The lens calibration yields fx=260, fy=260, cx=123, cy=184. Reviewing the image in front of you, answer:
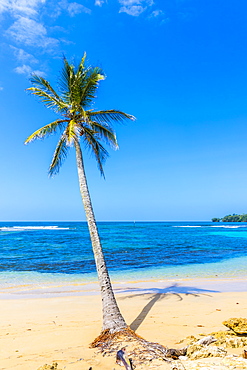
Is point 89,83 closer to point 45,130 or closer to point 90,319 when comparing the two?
point 45,130

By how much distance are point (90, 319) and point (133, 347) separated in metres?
3.32

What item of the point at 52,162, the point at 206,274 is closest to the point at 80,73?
the point at 52,162

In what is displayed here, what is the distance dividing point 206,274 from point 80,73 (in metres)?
14.1

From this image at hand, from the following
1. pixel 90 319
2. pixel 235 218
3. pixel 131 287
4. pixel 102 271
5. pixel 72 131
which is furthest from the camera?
pixel 235 218

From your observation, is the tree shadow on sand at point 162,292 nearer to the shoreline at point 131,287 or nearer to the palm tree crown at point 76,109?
the shoreline at point 131,287

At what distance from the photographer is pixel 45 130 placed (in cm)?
841

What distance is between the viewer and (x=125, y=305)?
946cm

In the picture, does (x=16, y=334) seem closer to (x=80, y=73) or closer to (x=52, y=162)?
(x=52, y=162)

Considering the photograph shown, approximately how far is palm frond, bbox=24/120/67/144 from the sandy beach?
5653 millimetres

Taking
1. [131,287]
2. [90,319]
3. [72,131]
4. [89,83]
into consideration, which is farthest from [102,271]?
[131,287]

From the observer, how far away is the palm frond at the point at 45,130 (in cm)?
828

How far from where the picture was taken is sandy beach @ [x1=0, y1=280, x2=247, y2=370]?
5.20 meters

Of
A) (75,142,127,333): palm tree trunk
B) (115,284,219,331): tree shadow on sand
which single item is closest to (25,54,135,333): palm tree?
(75,142,127,333): palm tree trunk

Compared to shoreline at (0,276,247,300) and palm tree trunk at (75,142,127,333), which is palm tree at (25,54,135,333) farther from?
shoreline at (0,276,247,300)
